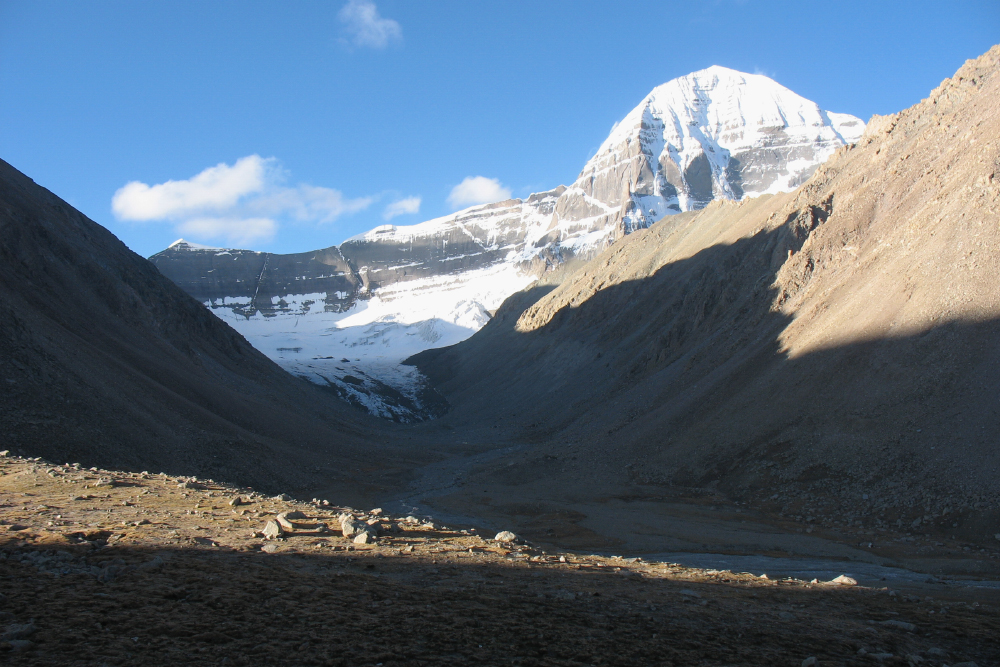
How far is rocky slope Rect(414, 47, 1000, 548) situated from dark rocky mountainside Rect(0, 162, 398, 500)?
12.6 m

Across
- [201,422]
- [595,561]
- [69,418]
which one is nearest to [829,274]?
[595,561]

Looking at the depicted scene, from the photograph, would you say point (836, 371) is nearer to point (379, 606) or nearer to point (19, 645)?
point (379, 606)

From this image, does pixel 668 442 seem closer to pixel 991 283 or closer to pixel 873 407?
pixel 873 407

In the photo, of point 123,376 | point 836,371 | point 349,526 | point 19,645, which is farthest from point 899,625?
point 123,376

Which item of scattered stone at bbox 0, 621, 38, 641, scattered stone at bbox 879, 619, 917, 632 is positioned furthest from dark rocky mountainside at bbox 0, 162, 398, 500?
scattered stone at bbox 879, 619, 917, 632

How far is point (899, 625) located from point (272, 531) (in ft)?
32.8

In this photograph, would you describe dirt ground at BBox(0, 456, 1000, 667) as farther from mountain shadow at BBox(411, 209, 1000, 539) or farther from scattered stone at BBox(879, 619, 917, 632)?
mountain shadow at BBox(411, 209, 1000, 539)

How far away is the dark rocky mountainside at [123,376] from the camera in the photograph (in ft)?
88.1

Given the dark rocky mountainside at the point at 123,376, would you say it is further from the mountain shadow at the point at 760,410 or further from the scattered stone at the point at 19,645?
the scattered stone at the point at 19,645

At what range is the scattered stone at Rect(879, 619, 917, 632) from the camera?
9.12 m

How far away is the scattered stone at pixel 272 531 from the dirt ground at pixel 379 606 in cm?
19

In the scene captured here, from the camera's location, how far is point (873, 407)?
97.1ft

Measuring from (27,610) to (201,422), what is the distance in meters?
31.8

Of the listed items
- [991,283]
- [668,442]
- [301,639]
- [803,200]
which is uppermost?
[803,200]
